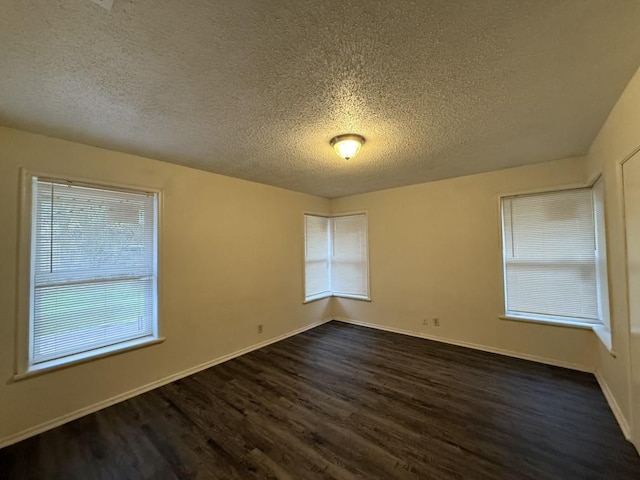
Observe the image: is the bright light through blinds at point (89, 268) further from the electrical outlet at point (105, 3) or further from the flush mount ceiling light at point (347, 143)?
the flush mount ceiling light at point (347, 143)

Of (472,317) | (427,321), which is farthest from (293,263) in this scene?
(472,317)

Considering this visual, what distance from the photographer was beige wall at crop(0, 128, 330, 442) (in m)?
2.00

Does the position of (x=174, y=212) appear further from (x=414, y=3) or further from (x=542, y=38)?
(x=542, y=38)

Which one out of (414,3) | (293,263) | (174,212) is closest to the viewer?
(414,3)

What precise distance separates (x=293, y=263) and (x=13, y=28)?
3.58 meters

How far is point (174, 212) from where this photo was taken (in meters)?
2.93

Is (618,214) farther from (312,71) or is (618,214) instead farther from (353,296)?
(353,296)

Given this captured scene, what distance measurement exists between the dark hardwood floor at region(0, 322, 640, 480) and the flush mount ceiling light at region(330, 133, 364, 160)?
2.27 meters

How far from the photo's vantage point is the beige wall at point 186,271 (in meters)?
2.00

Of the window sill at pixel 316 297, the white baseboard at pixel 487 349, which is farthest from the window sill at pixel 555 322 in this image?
the window sill at pixel 316 297

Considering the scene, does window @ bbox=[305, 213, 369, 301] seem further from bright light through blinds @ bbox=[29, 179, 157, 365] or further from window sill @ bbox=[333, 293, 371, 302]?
bright light through blinds @ bbox=[29, 179, 157, 365]

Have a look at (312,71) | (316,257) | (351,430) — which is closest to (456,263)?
(316,257)

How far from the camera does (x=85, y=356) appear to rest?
2.31 m

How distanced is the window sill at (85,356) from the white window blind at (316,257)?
250 cm
